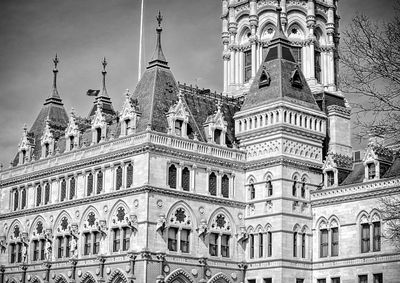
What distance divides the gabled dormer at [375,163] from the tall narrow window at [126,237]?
17.2m

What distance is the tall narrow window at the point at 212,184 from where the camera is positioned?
62.3 m

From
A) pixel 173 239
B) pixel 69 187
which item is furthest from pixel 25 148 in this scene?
pixel 173 239

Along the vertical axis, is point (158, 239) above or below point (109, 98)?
below

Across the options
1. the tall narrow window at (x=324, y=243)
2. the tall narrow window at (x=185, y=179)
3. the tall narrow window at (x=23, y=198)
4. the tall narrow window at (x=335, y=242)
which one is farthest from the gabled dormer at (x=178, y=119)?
the tall narrow window at (x=23, y=198)

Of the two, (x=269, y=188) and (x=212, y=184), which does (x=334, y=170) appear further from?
(x=212, y=184)

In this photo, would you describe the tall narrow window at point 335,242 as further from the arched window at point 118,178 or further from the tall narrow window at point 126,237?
the arched window at point 118,178

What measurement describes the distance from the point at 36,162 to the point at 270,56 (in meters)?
20.9

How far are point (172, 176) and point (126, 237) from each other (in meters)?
5.32

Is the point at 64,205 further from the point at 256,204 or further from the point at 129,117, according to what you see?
the point at 256,204

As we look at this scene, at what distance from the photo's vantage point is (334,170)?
6366cm

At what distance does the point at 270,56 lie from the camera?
6738 cm

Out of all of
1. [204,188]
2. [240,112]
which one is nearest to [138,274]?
[204,188]

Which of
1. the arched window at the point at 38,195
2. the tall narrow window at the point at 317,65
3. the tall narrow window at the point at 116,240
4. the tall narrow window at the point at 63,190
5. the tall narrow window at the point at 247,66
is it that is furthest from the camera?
the tall narrow window at the point at 247,66

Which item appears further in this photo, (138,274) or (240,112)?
(240,112)
